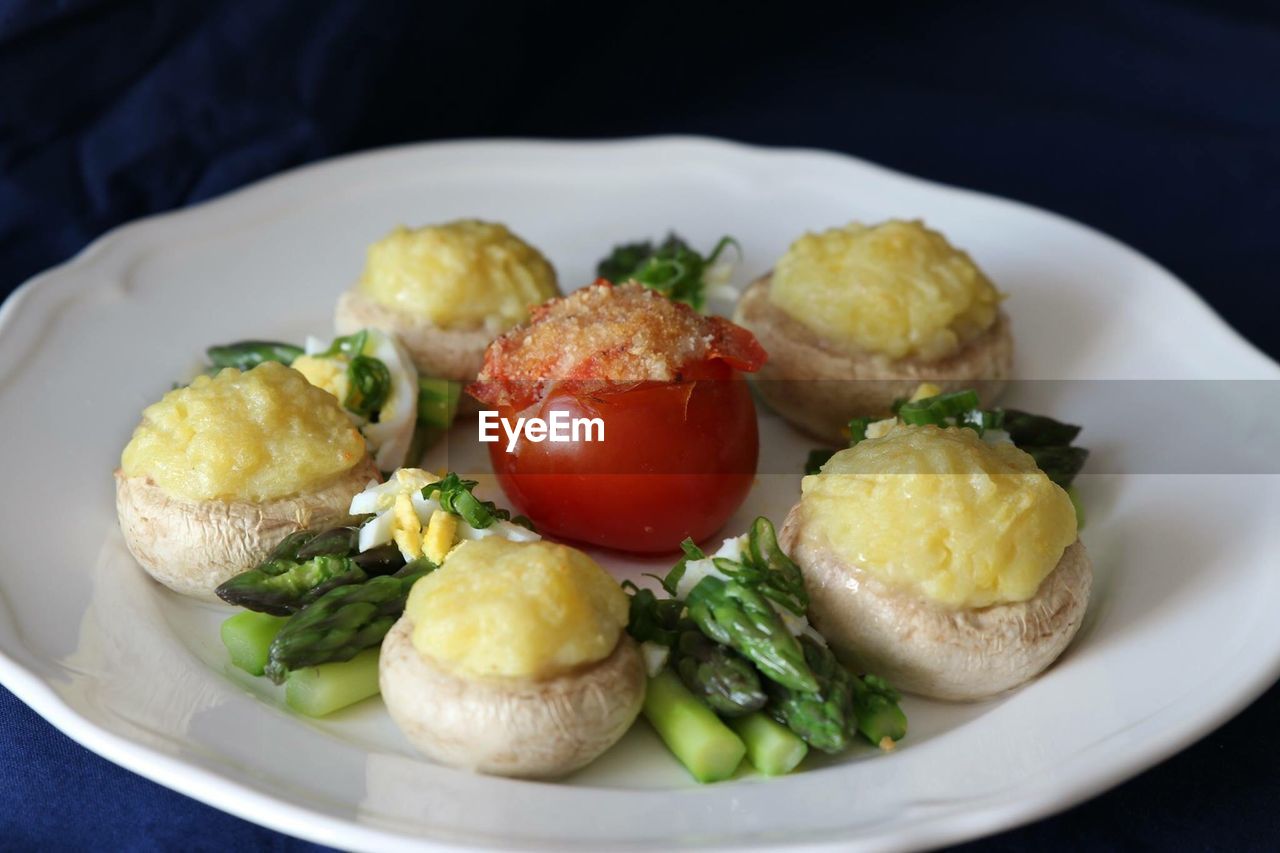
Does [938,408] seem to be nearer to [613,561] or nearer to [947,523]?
[947,523]

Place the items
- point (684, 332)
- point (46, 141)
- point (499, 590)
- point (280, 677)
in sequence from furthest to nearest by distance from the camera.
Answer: point (46, 141), point (684, 332), point (280, 677), point (499, 590)

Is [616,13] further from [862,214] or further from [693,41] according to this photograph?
[862,214]

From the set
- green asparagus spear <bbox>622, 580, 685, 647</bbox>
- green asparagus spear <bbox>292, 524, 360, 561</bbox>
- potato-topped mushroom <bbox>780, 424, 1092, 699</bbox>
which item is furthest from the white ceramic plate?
green asparagus spear <bbox>292, 524, 360, 561</bbox>

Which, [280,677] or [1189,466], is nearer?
[280,677]

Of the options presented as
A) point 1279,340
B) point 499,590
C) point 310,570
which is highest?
point 499,590

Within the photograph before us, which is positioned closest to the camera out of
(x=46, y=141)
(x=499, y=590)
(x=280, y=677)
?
(x=499, y=590)

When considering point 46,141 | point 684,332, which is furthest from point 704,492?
point 46,141

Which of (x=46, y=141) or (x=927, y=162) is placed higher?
(x=46, y=141)

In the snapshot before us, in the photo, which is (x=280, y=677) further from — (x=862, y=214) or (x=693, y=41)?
(x=693, y=41)

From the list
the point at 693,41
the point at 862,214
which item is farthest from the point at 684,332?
the point at 693,41

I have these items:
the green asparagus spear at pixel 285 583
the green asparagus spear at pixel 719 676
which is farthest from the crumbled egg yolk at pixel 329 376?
the green asparagus spear at pixel 719 676
